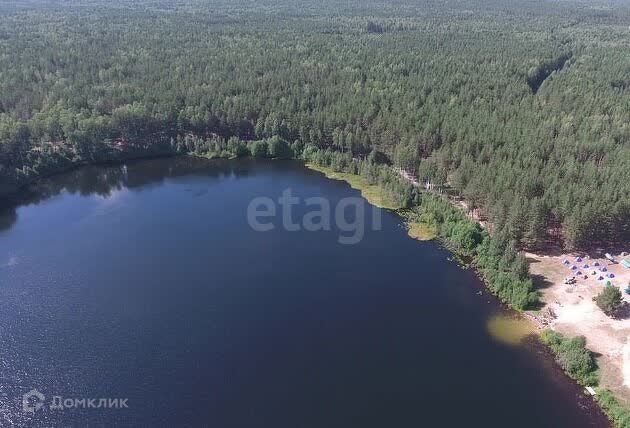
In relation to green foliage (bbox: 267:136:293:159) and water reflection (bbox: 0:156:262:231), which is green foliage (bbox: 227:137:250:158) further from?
green foliage (bbox: 267:136:293:159)

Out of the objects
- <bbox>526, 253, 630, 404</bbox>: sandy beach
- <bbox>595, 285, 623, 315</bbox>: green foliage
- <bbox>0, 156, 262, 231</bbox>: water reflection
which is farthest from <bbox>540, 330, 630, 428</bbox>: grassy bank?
<bbox>0, 156, 262, 231</bbox>: water reflection

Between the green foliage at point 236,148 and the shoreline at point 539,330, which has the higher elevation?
the green foliage at point 236,148

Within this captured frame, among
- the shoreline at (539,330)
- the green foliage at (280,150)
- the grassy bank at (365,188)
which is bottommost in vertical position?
the shoreline at (539,330)

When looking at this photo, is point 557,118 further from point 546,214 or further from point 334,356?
point 334,356

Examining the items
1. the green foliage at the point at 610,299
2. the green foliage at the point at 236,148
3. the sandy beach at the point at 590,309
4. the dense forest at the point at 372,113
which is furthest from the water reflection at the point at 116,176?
the green foliage at the point at 610,299

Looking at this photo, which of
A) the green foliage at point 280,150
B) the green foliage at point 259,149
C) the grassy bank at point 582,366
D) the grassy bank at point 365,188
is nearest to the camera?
the grassy bank at point 582,366

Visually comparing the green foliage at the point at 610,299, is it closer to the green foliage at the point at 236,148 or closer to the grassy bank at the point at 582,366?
the grassy bank at the point at 582,366
